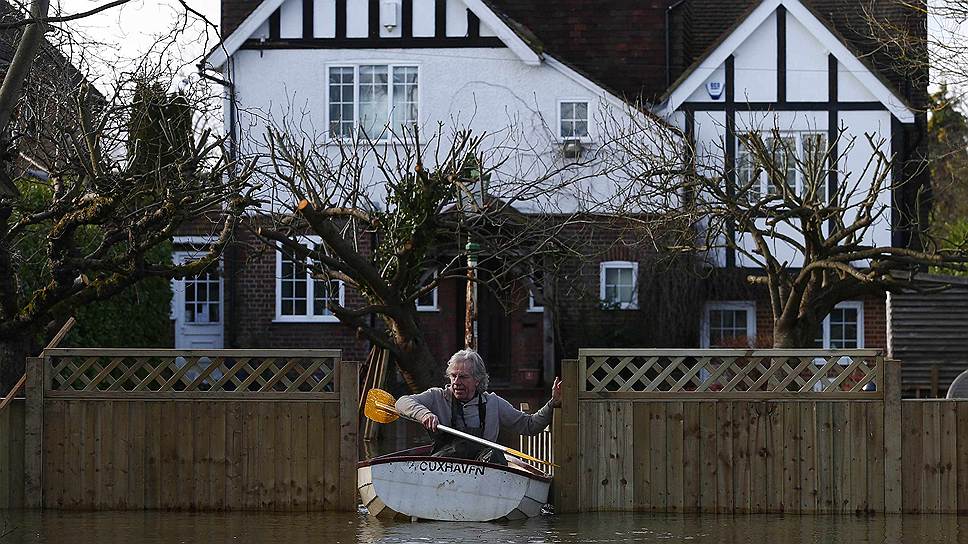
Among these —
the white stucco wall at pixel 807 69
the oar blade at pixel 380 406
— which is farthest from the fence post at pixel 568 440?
the white stucco wall at pixel 807 69

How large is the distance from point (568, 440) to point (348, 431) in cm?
184

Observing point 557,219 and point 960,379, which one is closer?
point 960,379

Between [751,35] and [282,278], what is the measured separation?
9.55 meters

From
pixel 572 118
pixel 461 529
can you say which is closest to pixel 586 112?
pixel 572 118

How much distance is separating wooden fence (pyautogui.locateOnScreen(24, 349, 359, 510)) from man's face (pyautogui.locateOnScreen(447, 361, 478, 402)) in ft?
3.25

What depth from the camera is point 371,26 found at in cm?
2552

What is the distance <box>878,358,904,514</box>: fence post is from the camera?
1166 centimetres

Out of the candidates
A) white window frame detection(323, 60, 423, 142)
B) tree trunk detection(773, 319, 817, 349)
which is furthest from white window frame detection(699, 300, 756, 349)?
tree trunk detection(773, 319, 817, 349)

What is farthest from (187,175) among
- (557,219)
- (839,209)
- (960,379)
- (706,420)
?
(557,219)

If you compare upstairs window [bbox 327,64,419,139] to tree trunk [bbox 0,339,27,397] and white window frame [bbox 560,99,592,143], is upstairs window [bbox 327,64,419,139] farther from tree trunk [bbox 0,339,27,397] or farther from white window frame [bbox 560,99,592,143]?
tree trunk [bbox 0,339,27,397]

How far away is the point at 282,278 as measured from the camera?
25.8m

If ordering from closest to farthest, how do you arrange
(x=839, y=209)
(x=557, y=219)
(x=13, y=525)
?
1. (x=13, y=525)
2. (x=839, y=209)
3. (x=557, y=219)

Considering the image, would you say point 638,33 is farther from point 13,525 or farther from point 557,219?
point 13,525

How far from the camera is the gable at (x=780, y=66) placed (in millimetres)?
24797
